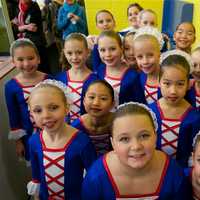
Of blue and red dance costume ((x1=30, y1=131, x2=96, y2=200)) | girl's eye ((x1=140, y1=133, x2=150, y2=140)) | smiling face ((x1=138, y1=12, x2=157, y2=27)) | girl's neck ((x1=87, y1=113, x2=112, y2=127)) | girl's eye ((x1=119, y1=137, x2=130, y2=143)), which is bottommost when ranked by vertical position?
blue and red dance costume ((x1=30, y1=131, x2=96, y2=200))

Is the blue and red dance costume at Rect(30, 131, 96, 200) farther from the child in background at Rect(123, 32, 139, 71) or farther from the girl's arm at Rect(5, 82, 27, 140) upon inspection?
the child in background at Rect(123, 32, 139, 71)

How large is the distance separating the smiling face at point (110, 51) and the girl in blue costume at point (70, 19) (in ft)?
5.70

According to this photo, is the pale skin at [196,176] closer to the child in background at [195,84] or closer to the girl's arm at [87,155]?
the girl's arm at [87,155]

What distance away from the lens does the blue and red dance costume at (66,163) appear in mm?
1263

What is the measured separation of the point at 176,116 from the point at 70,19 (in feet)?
8.20

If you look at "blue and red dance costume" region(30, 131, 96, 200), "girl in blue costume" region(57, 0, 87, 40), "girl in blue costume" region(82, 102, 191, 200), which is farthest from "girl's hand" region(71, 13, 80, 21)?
"girl in blue costume" region(82, 102, 191, 200)

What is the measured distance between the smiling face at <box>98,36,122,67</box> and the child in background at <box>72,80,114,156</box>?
45 cm

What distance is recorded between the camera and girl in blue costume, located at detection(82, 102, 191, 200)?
941mm

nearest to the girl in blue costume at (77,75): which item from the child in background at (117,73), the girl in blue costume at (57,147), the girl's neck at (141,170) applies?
the child in background at (117,73)

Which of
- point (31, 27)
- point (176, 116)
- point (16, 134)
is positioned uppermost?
point (31, 27)

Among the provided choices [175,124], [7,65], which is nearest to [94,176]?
[175,124]

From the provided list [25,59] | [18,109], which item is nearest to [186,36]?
[25,59]

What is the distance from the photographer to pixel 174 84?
1396mm

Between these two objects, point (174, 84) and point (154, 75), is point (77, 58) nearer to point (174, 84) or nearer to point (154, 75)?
point (154, 75)
